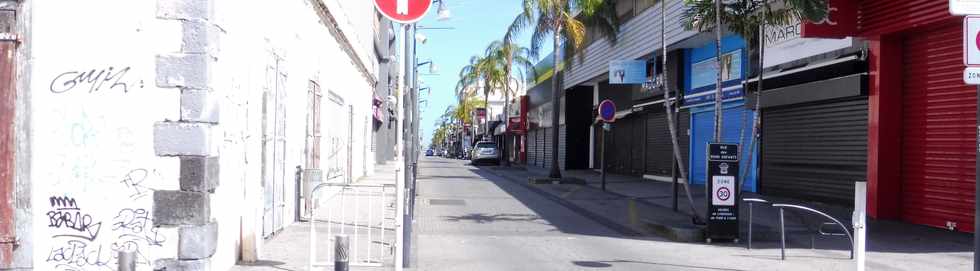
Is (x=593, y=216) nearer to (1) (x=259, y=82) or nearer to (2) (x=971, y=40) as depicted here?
(1) (x=259, y=82)

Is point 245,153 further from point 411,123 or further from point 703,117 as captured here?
point 703,117

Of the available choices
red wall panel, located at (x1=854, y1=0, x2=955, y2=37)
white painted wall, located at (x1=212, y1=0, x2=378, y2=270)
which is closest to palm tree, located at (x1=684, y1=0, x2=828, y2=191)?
red wall panel, located at (x1=854, y1=0, x2=955, y2=37)

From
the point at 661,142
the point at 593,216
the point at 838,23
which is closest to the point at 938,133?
the point at 838,23

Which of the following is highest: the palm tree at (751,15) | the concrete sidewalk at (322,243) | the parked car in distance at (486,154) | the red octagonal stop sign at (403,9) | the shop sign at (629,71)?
the shop sign at (629,71)

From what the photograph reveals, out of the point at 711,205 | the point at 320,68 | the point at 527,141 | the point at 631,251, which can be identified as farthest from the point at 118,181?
the point at 527,141

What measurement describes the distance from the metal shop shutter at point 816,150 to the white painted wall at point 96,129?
41.0ft

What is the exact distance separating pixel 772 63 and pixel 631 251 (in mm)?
9612

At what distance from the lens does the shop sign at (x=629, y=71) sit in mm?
28141

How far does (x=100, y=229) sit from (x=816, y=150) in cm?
1412

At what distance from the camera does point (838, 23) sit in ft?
47.8

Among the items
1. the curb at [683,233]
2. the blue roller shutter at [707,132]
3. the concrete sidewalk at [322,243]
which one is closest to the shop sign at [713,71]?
the blue roller shutter at [707,132]

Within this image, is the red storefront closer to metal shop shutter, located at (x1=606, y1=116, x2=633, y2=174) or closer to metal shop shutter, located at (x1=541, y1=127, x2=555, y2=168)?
metal shop shutter, located at (x1=606, y1=116, x2=633, y2=174)

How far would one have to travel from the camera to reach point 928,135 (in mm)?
13492

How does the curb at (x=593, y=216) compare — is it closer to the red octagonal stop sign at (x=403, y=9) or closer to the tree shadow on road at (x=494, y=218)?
the tree shadow on road at (x=494, y=218)
